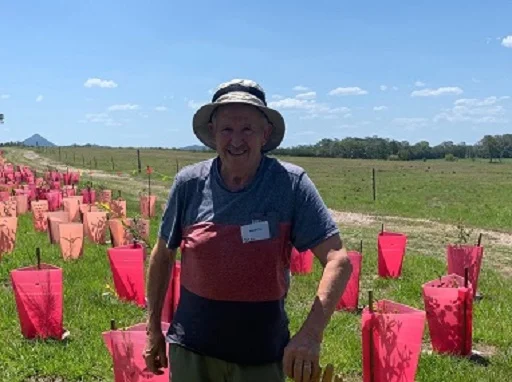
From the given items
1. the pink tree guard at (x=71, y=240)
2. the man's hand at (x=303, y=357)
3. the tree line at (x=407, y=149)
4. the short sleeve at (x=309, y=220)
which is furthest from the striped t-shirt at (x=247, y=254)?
the tree line at (x=407, y=149)

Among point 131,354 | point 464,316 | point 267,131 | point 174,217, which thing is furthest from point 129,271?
point 267,131

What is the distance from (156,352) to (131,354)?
1.78 feet

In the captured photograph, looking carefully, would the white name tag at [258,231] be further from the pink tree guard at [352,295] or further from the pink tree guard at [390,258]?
the pink tree guard at [390,258]

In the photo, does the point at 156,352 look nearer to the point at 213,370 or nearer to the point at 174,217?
the point at 213,370

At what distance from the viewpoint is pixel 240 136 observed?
7.70 feet

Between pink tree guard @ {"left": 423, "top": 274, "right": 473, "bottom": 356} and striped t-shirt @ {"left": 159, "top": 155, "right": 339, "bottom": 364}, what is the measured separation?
2.60m

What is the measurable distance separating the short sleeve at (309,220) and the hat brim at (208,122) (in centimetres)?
27

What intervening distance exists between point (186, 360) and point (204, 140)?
879 mm

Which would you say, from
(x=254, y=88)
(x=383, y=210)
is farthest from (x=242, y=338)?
(x=383, y=210)

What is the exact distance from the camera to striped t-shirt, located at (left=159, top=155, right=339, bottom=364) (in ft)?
7.47

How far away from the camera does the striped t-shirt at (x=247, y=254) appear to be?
89.6 inches

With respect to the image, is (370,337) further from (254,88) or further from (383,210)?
(383,210)

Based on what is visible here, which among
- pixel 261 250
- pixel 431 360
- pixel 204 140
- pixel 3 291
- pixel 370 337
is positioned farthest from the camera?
pixel 3 291

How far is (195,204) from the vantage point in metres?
2.43
